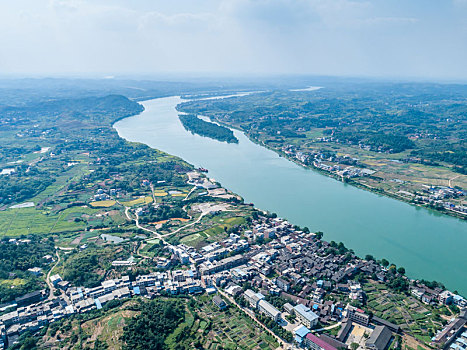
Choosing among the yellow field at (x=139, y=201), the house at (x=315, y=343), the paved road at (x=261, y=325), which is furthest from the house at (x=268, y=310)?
the yellow field at (x=139, y=201)

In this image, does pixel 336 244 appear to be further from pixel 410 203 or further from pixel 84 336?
pixel 84 336

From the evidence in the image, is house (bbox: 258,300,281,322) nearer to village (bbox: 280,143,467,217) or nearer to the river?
the river

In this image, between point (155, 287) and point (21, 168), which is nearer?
point (155, 287)

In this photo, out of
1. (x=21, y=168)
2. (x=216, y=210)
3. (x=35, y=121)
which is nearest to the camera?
(x=216, y=210)

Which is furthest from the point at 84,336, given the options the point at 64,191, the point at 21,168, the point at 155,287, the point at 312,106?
the point at 312,106

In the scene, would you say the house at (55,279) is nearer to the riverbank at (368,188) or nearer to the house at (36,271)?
the house at (36,271)

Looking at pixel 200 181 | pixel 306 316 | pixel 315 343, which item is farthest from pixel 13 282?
pixel 200 181

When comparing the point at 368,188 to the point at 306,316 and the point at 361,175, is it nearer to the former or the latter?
the point at 361,175
